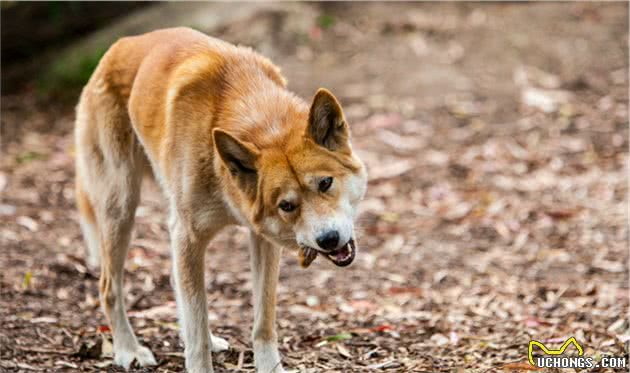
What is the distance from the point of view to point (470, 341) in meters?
5.22

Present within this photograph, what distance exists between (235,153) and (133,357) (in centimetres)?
151

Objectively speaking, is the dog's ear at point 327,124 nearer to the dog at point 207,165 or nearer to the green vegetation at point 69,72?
the dog at point 207,165

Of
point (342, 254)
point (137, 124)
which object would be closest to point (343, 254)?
point (342, 254)

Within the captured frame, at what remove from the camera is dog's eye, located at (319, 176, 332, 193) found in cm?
413

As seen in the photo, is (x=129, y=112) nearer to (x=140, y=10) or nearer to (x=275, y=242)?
(x=275, y=242)

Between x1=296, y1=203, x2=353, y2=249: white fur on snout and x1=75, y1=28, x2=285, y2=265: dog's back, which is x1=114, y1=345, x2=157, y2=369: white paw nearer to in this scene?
x1=75, y1=28, x2=285, y2=265: dog's back

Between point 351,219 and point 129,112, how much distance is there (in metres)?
1.56

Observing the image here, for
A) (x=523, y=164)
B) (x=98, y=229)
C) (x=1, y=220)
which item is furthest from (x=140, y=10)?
(x=98, y=229)

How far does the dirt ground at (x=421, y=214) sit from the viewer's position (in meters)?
5.28

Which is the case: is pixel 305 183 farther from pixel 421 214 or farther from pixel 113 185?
pixel 421 214

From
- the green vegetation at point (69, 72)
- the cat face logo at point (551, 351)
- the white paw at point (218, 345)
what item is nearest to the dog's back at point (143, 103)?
the white paw at point (218, 345)

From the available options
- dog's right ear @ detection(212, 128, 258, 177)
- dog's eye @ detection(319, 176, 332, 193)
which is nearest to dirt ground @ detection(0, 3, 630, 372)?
dog's eye @ detection(319, 176, 332, 193)

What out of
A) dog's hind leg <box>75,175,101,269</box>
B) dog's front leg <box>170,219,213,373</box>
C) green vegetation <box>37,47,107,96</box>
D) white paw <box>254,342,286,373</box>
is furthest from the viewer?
green vegetation <box>37,47,107,96</box>

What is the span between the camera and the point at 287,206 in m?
4.16
